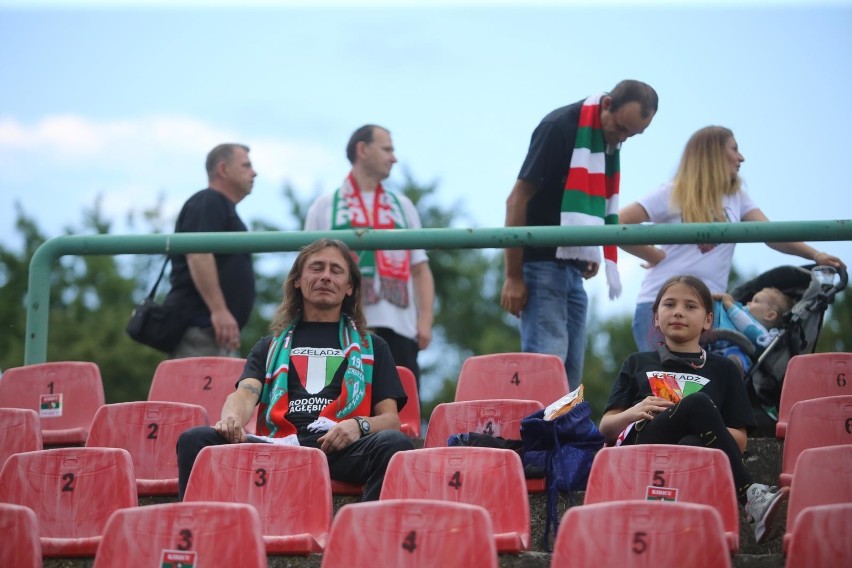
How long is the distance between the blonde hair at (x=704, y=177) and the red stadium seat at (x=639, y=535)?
3.18 m

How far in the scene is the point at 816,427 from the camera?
5.04 m

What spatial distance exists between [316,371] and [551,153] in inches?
67.0

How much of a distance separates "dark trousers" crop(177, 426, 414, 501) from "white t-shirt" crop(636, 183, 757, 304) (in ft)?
6.54

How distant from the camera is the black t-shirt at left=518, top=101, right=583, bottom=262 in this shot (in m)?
6.12

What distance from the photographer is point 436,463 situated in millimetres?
4438

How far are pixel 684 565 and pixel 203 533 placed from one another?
55.0 inches

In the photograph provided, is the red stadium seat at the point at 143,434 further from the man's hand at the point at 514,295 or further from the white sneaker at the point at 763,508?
the white sneaker at the point at 763,508

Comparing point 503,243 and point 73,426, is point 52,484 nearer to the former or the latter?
point 73,426

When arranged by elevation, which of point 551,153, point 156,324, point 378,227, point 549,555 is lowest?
point 549,555

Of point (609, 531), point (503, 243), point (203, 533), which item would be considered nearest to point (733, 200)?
point (503, 243)

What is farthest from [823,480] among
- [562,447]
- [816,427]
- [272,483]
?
[272,483]

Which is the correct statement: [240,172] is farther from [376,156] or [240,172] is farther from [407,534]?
[407,534]

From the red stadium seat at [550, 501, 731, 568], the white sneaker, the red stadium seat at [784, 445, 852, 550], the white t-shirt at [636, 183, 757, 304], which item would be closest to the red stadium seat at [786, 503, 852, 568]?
the red stadium seat at [550, 501, 731, 568]

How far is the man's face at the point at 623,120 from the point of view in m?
6.12
